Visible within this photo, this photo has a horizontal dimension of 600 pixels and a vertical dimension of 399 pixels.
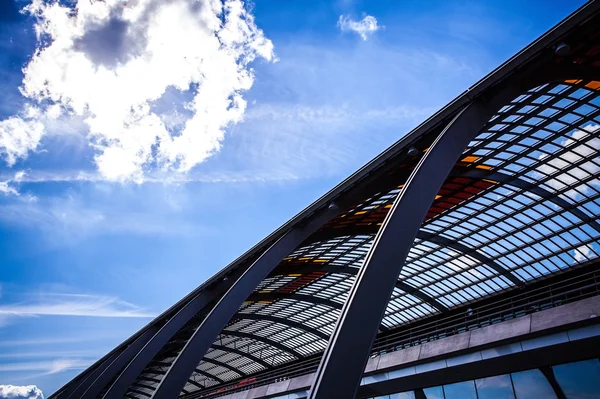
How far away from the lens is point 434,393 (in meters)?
16.5

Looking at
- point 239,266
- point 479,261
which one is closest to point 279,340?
point 479,261

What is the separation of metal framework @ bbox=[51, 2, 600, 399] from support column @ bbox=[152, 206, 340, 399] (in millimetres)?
54

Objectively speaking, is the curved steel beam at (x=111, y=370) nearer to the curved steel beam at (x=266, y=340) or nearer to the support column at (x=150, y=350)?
the support column at (x=150, y=350)

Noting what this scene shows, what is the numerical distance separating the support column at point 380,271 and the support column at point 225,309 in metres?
7.80

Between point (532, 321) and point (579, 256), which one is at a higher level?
point (579, 256)

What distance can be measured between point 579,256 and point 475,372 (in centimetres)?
2455

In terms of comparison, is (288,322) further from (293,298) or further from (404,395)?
(404,395)

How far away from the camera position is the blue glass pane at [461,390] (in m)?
15.3

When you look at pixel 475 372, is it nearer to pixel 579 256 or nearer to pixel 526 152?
pixel 526 152

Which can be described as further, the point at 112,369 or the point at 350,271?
the point at 350,271

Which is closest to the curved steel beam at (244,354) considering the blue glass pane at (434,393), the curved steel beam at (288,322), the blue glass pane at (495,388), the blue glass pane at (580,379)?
the curved steel beam at (288,322)

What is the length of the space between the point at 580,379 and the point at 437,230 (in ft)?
84.1

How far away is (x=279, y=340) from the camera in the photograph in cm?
6638

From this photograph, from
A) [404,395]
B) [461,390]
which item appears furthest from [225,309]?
[461,390]
